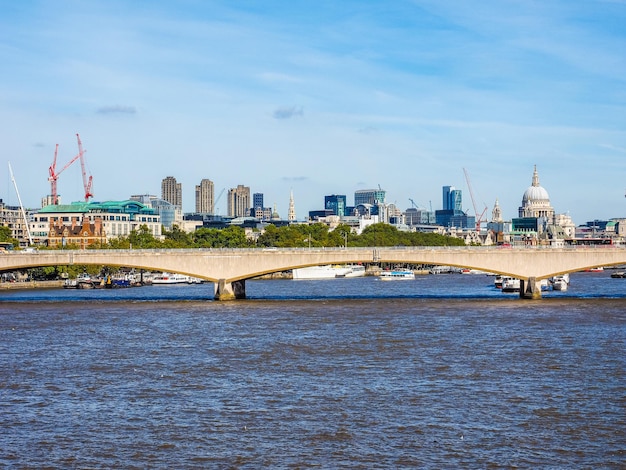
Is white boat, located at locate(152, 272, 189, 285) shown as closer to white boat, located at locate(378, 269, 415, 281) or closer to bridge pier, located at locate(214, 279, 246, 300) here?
white boat, located at locate(378, 269, 415, 281)

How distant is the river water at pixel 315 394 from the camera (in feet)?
103

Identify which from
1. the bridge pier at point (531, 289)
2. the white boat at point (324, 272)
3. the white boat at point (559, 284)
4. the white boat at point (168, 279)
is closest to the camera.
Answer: the bridge pier at point (531, 289)

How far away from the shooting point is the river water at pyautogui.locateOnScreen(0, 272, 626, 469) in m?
31.4

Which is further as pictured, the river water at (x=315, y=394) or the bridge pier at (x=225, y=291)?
the bridge pier at (x=225, y=291)

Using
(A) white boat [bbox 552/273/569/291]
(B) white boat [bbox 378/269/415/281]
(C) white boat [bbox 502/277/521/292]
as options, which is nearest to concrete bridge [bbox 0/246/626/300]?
(C) white boat [bbox 502/277/521/292]

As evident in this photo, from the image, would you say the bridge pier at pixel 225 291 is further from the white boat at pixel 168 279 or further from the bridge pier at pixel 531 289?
the white boat at pixel 168 279

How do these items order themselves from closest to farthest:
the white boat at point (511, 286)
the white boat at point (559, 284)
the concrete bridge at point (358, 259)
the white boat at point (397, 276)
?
the concrete bridge at point (358, 259) < the white boat at point (511, 286) < the white boat at point (559, 284) < the white boat at point (397, 276)

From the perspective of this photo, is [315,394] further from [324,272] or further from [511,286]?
[324,272]

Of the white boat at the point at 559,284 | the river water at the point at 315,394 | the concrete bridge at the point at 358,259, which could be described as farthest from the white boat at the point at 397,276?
the river water at the point at 315,394

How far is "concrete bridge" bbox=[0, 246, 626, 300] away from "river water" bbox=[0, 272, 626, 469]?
23.7m

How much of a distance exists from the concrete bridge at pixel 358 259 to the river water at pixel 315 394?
2367 cm

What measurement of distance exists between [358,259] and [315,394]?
55.2m

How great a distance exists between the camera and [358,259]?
9519 centimetres

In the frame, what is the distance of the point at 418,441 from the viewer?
32656 mm
